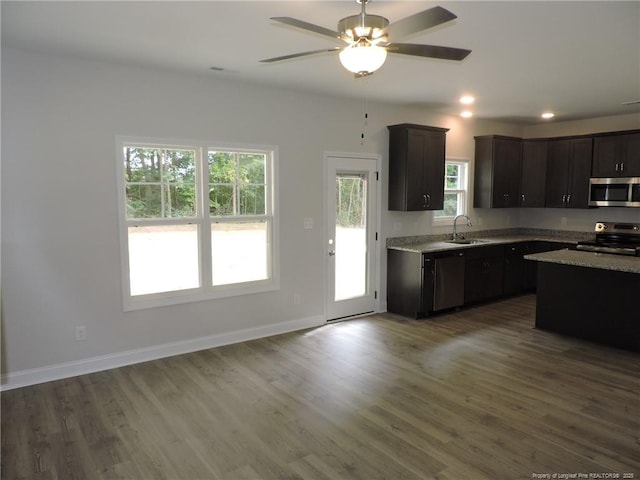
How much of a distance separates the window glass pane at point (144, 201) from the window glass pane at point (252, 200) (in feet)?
2.78

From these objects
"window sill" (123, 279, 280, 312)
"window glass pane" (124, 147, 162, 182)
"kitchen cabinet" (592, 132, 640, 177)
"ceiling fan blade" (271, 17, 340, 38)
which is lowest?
"window sill" (123, 279, 280, 312)

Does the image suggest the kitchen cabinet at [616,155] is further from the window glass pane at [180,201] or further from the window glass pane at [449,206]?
the window glass pane at [180,201]

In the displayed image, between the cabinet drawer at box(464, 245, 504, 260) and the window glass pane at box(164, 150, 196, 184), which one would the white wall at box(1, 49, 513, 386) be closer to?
the window glass pane at box(164, 150, 196, 184)

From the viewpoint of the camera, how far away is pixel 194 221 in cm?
439

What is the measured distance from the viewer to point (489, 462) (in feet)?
8.57

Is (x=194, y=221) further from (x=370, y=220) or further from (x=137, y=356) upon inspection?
(x=370, y=220)

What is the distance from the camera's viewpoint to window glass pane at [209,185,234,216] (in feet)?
14.8

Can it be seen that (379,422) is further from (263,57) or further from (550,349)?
(263,57)

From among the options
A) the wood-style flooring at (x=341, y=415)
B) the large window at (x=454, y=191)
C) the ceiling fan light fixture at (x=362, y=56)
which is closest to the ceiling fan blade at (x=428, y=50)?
the ceiling fan light fixture at (x=362, y=56)

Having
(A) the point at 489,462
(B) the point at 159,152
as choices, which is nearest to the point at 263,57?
(B) the point at 159,152

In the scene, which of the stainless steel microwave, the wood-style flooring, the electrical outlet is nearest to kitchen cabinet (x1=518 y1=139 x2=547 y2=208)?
the stainless steel microwave

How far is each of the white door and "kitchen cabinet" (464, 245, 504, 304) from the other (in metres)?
1.32

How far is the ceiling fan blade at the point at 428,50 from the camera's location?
2.29 meters

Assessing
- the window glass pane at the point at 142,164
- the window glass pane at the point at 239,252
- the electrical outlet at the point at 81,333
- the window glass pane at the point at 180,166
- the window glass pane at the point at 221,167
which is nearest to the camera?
the electrical outlet at the point at 81,333
